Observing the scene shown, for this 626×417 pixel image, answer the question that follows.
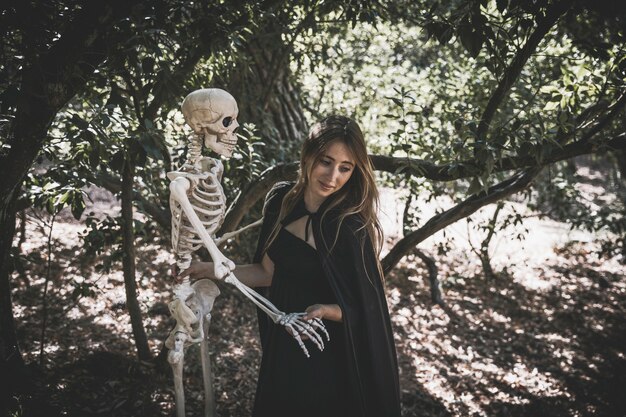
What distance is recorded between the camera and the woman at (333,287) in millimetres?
2314

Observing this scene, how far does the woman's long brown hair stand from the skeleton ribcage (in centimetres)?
39

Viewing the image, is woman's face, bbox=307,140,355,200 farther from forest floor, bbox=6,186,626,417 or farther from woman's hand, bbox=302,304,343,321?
forest floor, bbox=6,186,626,417

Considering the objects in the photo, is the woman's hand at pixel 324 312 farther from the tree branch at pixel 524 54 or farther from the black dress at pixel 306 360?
the tree branch at pixel 524 54

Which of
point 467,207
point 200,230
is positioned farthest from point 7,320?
point 467,207

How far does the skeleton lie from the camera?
202 centimetres

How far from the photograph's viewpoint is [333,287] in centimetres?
228

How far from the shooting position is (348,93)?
6.82m

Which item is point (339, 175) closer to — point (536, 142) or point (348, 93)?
point (536, 142)

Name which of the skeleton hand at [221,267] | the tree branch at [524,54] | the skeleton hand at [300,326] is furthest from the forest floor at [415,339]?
the tree branch at [524,54]

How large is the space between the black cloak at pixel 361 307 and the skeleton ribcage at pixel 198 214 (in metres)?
0.48

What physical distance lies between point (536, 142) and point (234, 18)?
235 cm

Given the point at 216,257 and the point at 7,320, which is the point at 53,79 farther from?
the point at 7,320

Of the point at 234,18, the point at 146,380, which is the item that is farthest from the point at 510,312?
Answer: the point at 234,18

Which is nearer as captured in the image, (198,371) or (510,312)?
(198,371)
